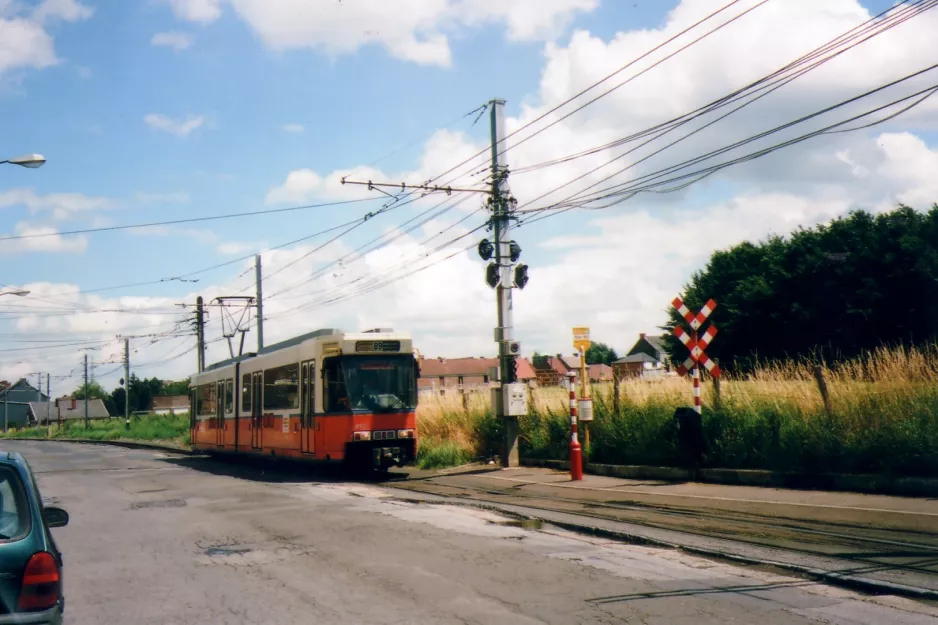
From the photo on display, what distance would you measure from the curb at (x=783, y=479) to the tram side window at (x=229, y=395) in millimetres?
12973

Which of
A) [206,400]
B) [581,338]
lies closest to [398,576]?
[581,338]

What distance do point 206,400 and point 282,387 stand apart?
10.1 meters

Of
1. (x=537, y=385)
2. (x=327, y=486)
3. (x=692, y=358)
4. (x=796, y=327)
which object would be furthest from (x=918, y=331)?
(x=327, y=486)

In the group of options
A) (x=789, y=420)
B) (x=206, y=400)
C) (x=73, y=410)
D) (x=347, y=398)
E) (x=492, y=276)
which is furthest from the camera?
(x=73, y=410)

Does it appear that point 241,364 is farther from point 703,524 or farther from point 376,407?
point 703,524

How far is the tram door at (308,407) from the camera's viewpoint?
19375 millimetres

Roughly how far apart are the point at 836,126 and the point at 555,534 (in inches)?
285

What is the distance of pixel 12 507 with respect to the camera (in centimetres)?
514

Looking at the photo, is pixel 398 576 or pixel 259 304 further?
pixel 259 304

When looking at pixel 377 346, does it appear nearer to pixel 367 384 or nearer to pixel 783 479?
pixel 367 384

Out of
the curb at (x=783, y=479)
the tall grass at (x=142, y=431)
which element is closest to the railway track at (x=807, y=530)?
the curb at (x=783, y=479)

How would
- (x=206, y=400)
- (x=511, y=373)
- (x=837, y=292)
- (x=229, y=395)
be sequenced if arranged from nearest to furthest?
1. (x=511, y=373)
2. (x=229, y=395)
3. (x=206, y=400)
4. (x=837, y=292)

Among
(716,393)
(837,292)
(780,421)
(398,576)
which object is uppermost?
(837,292)

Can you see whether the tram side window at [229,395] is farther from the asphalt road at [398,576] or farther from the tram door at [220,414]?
the asphalt road at [398,576]
